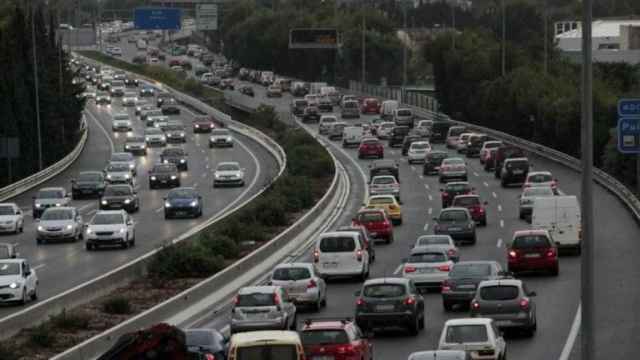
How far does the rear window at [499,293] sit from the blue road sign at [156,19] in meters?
83.5

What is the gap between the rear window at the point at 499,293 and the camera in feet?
109

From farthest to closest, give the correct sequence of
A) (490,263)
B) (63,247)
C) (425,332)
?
(63,247)
(490,263)
(425,332)

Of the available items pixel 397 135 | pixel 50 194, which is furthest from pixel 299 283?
pixel 397 135

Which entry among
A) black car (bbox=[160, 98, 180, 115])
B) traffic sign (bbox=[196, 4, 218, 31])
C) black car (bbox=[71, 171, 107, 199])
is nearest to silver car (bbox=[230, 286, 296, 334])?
black car (bbox=[71, 171, 107, 199])

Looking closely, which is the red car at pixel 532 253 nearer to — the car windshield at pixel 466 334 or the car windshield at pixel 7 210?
the car windshield at pixel 466 334

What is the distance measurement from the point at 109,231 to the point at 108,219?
816 mm

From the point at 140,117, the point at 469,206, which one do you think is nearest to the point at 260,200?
the point at 469,206

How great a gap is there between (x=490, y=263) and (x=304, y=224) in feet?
75.8

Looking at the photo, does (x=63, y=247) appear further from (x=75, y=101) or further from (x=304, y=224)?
(x=75, y=101)

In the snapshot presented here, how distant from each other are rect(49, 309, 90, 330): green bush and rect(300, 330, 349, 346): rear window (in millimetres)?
8380

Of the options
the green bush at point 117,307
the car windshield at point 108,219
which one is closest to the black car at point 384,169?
the car windshield at point 108,219

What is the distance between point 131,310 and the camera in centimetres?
3906

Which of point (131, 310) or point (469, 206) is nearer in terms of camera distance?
point (131, 310)

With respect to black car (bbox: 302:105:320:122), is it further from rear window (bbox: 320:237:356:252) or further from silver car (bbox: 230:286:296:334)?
silver car (bbox: 230:286:296:334)
